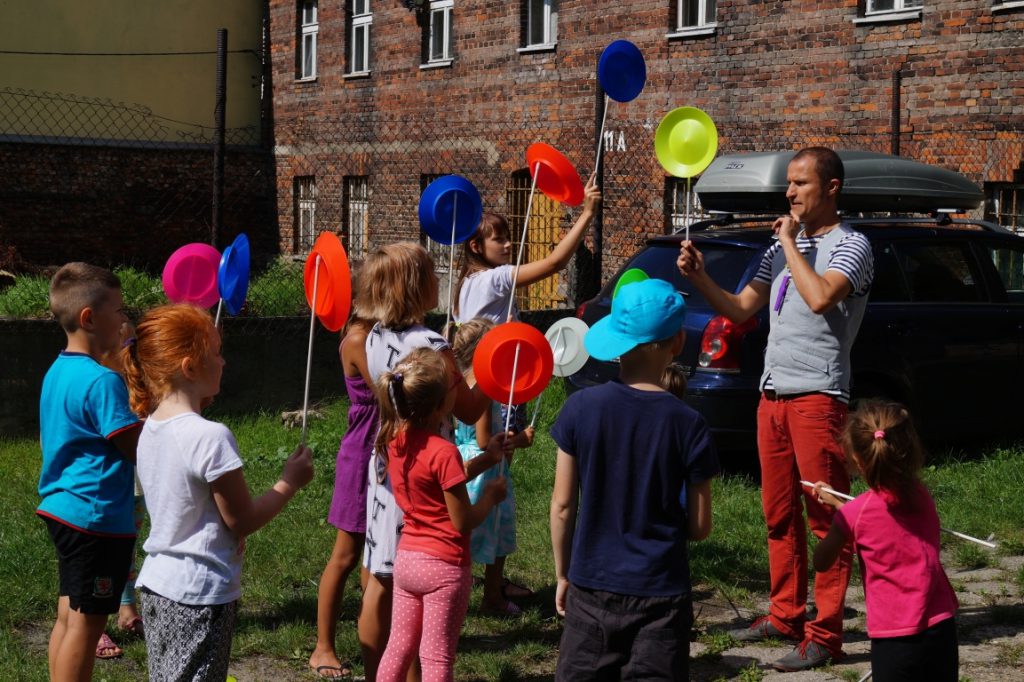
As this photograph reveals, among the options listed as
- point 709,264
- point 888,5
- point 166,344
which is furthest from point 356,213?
point 166,344

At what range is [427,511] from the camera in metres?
3.81

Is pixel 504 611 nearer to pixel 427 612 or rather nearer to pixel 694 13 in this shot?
pixel 427 612

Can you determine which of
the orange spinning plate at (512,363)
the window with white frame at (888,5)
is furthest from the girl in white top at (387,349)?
the window with white frame at (888,5)

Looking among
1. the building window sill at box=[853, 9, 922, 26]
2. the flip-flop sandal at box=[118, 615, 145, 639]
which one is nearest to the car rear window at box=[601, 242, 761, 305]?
the flip-flop sandal at box=[118, 615, 145, 639]

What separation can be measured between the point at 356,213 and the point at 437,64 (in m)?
2.98

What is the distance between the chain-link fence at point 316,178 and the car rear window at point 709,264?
4.65 metres

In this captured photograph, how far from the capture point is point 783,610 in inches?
195

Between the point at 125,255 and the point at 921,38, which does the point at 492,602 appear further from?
the point at 125,255

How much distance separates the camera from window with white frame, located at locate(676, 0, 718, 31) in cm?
1417

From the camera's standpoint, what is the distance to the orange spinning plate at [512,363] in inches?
149

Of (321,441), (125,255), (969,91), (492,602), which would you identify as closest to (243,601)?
(492,602)

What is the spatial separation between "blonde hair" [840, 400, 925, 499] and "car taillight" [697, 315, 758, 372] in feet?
12.5

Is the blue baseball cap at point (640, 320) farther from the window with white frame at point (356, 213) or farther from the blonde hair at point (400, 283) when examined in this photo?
the window with white frame at point (356, 213)

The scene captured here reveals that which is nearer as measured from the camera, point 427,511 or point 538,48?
point 427,511
